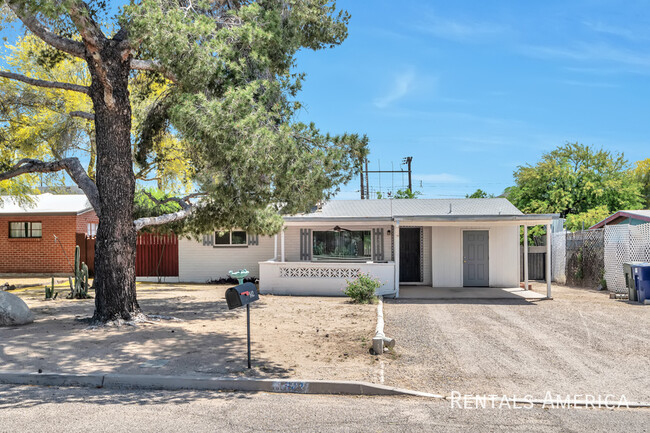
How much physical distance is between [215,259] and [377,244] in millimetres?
6649

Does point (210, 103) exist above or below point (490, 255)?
above

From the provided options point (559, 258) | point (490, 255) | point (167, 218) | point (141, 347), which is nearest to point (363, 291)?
point (167, 218)

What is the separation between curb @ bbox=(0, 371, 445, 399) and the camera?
6.52 meters

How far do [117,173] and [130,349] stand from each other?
4.01 metres

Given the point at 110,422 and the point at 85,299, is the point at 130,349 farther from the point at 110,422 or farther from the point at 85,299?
the point at 85,299

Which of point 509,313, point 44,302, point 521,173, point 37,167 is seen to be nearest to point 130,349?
point 37,167

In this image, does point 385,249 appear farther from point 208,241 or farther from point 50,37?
point 50,37

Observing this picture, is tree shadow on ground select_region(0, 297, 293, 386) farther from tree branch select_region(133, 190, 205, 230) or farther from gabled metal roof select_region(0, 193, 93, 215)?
gabled metal roof select_region(0, 193, 93, 215)

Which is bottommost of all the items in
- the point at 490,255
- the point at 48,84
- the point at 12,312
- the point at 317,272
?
the point at 12,312

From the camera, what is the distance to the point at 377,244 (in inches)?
803

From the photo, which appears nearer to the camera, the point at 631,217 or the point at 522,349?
the point at 522,349

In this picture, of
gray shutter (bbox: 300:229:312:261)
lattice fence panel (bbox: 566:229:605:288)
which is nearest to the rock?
gray shutter (bbox: 300:229:312:261)

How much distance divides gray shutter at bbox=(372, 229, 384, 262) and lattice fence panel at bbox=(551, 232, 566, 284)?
7566mm

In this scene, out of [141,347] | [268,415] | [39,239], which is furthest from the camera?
[39,239]
